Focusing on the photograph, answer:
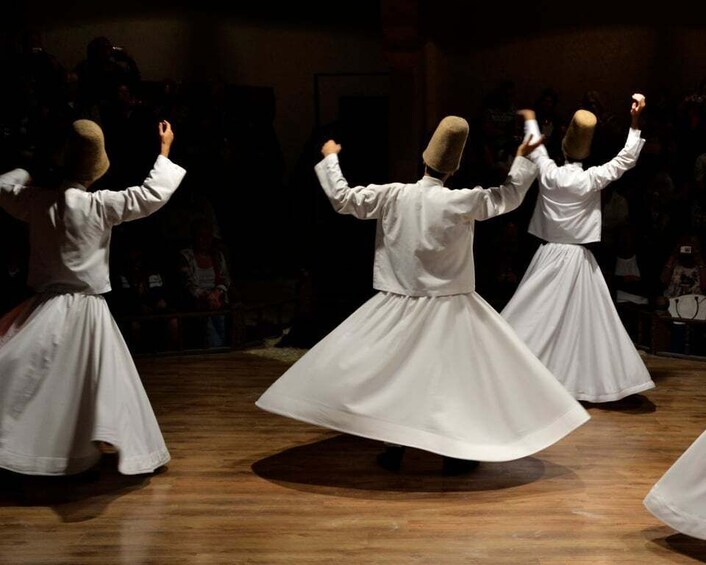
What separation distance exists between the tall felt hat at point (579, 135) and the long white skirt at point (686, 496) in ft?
7.50

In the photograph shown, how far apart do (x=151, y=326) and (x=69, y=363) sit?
2.70m

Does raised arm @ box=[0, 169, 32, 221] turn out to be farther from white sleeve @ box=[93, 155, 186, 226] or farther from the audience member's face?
the audience member's face

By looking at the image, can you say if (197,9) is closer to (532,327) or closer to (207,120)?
(207,120)

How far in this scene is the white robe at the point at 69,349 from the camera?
4.04 meters

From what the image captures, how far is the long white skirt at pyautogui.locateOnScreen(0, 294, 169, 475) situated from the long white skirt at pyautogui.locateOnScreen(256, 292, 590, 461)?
60 cm

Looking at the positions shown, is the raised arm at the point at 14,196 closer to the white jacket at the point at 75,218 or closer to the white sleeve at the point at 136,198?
the white jacket at the point at 75,218

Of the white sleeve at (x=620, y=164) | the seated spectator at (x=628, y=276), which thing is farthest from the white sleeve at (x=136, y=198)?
the seated spectator at (x=628, y=276)

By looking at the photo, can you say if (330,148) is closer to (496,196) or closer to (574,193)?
(496,196)

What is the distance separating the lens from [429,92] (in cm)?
845

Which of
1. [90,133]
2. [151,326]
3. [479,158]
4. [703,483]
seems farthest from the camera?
[479,158]

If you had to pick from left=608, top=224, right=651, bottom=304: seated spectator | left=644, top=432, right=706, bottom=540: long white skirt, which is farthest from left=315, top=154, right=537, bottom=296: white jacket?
left=608, top=224, right=651, bottom=304: seated spectator

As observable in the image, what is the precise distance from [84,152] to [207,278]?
299cm

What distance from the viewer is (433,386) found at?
4176mm

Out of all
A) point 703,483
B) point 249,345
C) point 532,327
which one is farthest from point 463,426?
point 249,345
